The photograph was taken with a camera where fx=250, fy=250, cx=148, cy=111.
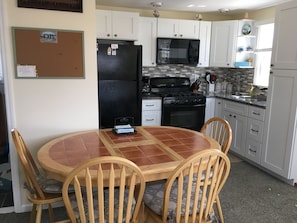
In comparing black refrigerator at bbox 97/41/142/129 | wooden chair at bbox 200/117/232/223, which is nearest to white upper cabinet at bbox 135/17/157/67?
black refrigerator at bbox 97/41/142/129

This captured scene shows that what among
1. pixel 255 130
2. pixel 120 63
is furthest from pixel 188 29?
pixel 255 130

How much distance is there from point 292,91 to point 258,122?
0.65m

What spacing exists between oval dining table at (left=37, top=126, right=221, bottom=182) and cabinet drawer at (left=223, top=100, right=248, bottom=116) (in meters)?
1.56

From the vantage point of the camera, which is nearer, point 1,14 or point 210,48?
point 1,14

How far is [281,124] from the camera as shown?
291 cm

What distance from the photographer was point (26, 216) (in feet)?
7.30

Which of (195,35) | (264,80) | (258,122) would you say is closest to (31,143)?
(258,122)

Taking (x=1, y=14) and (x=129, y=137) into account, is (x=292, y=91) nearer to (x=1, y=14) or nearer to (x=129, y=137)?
(x=129, y=137)

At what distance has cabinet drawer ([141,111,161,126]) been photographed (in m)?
3.84

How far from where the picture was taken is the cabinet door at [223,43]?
159 inches

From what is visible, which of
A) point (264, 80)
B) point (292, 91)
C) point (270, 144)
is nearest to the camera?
point (292, 91)

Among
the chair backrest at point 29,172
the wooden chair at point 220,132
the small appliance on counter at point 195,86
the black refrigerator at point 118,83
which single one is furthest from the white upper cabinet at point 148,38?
the chair backrest at point 29,172

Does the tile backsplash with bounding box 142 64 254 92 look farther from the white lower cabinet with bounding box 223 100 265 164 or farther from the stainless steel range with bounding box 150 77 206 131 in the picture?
the white lower cabinet with bounding box 223 100 265 164

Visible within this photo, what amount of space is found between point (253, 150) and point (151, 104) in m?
1.58
